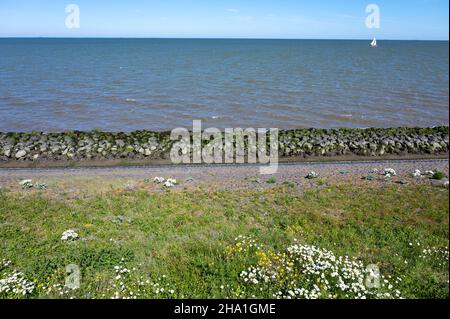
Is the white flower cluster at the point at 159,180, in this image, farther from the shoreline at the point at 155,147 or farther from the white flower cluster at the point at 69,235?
the white flower cluster at the point at 69,235

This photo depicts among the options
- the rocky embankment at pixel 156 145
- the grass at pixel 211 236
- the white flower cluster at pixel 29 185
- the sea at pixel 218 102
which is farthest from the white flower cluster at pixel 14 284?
the sea at pixel 218 102

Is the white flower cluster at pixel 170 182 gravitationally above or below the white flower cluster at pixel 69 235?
above

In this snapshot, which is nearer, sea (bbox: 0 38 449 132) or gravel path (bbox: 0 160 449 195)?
gravel path (bbox: 0 160 449 195)

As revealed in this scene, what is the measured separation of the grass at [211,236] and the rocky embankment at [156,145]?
911 cm

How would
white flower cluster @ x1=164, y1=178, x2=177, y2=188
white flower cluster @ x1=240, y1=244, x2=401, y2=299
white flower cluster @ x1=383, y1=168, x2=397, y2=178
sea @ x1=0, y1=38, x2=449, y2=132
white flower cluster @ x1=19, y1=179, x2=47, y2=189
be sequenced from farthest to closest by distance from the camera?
sea @ x1=0, y1=38, x2=449, y2=132 < white flower cluster @ x1=383, y1=168, x2=397, y2=178 < white flower cluster @ x1=164, y1=178, x2=177, y2=188 < white flower cluster @ x1=19, y1=179, x2=47, y2=189 < white flower cluster @ x1=240, y1=244, x2=401, y2=299

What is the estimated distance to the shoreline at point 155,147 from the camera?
2702cm

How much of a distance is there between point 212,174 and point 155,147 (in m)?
7.46

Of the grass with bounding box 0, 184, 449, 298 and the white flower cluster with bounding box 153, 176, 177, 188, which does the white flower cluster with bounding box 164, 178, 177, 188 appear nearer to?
the white flower cluster with bounding box 153, 176, 177, 188

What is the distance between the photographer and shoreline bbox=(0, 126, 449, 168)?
27016mm

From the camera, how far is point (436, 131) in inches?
1243

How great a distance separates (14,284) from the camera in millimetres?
11125

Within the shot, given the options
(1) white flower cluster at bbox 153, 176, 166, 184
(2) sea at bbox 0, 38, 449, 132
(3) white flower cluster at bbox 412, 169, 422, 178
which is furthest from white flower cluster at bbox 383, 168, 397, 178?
(2) sea at bbox 0, 38, 449, 132

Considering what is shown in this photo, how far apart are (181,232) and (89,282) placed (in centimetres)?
423

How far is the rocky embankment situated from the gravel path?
235cm
